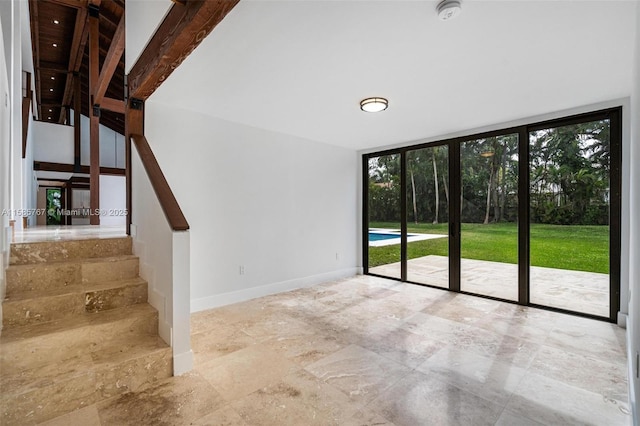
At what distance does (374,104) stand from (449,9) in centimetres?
150

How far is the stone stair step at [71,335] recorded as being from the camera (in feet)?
6.11

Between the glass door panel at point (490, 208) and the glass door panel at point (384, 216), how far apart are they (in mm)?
1196

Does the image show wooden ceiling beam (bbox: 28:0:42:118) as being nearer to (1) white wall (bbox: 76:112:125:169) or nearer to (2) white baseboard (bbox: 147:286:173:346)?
(1) white wall (bbox: 76:112:125:169)

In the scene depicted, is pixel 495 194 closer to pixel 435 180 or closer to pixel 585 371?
pixel 435 180

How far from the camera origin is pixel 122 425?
1.68 metres

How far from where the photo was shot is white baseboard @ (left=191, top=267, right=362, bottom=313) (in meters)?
3.79

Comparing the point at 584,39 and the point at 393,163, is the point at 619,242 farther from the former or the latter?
the point at 393,163

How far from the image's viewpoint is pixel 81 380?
183 cm

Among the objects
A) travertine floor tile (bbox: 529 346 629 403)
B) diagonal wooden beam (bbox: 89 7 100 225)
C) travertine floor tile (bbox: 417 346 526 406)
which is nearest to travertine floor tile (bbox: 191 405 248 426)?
travertine floor tile (bbox: 417 346 526 406)

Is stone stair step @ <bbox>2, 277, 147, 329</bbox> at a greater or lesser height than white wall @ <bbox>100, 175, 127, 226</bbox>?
lesser

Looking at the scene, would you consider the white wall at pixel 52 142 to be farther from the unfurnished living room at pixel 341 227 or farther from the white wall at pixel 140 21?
the white wall at pixel 140 21

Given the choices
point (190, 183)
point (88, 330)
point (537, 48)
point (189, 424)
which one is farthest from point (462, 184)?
point (88, 330)

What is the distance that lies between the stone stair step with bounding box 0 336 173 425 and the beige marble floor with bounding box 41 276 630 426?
0.08m

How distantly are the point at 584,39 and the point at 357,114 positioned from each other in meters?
2.24
